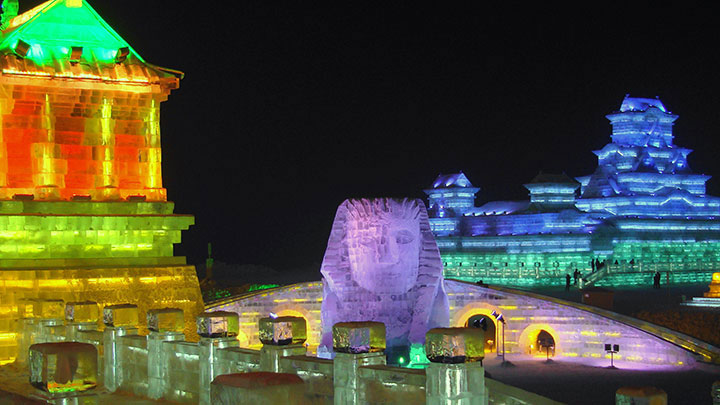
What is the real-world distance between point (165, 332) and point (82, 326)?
2.24 metres

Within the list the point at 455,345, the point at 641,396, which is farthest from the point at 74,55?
the point at 641,396

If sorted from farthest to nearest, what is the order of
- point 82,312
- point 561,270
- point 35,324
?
point 561,270 → point 35,324 → point 82,312

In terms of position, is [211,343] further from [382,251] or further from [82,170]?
[382,251]

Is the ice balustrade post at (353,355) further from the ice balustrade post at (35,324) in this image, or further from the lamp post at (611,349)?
the lamp post at (611,349)

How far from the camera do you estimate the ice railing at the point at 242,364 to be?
671 cm

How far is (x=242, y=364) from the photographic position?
9.16m

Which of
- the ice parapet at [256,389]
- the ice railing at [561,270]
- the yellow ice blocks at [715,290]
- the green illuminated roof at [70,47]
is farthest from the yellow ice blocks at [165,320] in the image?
the ice railing at [561,270]

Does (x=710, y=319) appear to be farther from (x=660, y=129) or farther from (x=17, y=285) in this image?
(x=660, y=129)

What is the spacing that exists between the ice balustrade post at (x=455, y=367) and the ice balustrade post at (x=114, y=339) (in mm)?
5261

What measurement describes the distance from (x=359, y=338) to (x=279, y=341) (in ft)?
3.53

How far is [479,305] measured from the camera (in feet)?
94.4

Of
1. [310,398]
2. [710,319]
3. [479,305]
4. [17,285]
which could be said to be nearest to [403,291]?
[479,305]

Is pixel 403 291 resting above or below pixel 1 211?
below

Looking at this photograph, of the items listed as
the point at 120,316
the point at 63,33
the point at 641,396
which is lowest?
the point at 641,396
